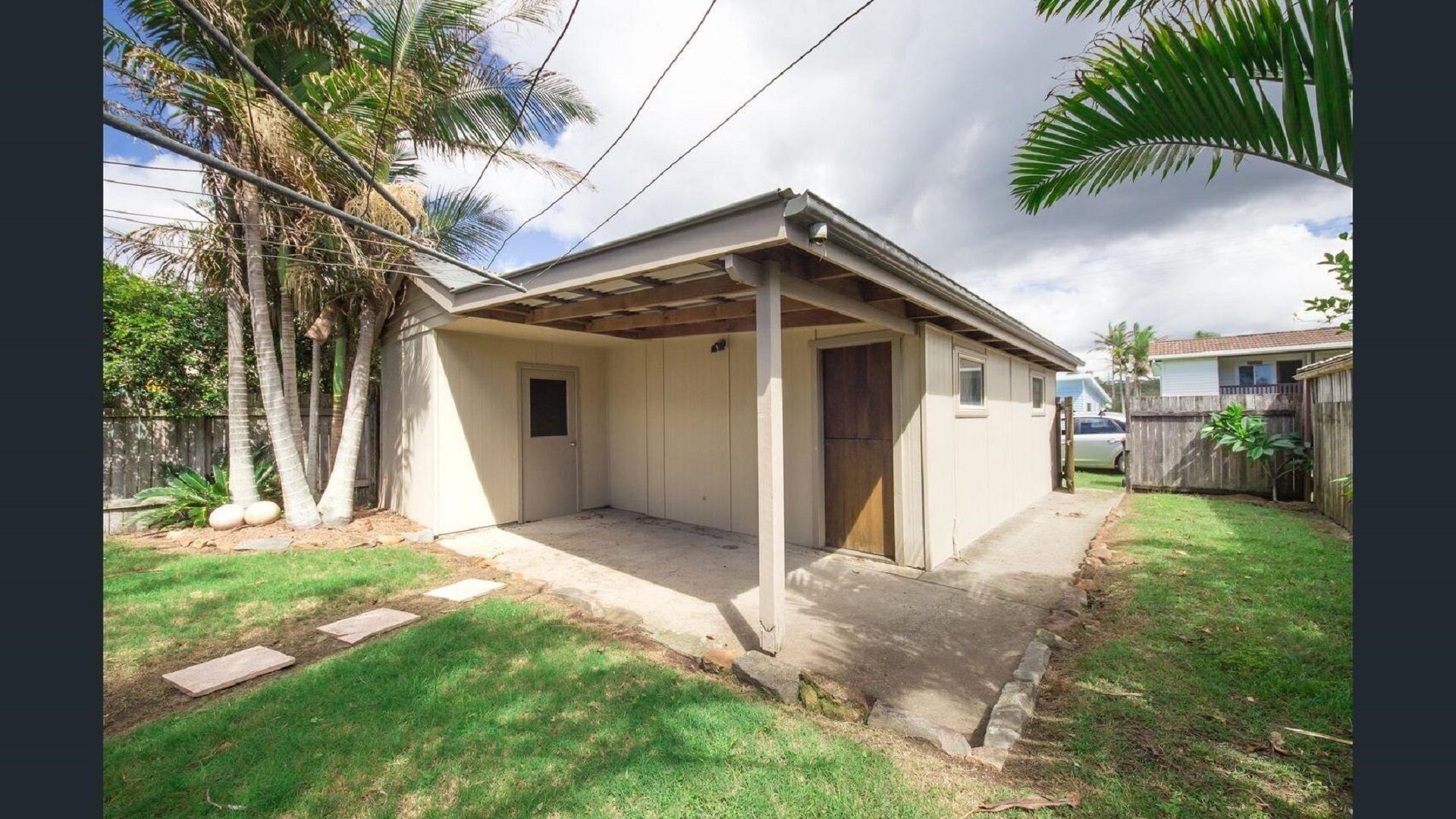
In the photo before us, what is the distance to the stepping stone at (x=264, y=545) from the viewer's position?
552cm

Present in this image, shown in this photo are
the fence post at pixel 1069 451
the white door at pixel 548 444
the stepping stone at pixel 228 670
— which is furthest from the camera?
the fence post at pixel 1069 451

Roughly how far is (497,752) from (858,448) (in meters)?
4.10

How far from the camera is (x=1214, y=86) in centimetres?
187

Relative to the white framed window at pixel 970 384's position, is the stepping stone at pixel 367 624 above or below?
below

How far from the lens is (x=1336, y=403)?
6590 mm

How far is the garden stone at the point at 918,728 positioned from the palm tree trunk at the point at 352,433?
687cm

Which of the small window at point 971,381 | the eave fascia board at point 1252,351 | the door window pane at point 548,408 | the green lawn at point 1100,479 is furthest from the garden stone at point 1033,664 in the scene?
the eave fascia board at point 1252,351

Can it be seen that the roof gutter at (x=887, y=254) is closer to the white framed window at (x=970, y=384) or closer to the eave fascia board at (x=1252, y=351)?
the white framed window at (x=970, y=384)

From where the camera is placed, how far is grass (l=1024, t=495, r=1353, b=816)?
2061 millimetres

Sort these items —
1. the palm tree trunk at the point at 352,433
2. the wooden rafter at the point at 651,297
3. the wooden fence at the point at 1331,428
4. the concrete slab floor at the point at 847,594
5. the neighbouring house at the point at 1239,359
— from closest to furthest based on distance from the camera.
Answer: the concrete slab floor at the point at 847,594 → the wooden rafter at the point at 651,297 → the wooden fence at the point at 1331,428 → the palm tree trunk at the point at 352,433 → the neighbouring house at the point at 1239,359

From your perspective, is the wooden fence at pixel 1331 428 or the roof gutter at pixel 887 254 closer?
the roof gutter at pixel 887 254

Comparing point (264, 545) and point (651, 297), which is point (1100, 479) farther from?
point (264, 545)

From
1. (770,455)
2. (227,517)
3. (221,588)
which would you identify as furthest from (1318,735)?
(227,517)

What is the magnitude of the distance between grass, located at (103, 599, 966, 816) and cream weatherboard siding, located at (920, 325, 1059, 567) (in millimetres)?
3198
